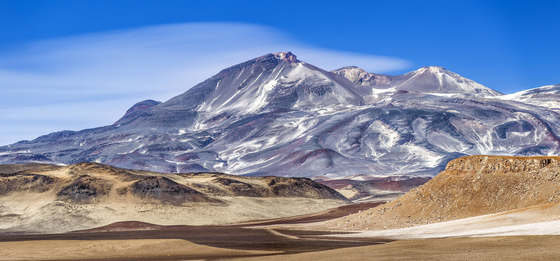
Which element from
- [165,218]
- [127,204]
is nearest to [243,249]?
Result: [165,218]

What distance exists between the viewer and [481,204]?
43.3 m

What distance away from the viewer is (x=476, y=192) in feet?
146

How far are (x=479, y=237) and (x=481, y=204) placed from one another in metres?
13.5

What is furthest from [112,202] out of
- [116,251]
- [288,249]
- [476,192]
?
[476,192]

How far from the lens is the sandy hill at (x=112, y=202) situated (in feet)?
216

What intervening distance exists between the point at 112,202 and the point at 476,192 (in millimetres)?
44467

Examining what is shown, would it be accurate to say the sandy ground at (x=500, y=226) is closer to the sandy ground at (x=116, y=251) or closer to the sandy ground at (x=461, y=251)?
the sandy ground at (x=461, y=251)

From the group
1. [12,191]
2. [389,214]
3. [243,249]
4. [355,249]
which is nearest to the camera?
[355,249]

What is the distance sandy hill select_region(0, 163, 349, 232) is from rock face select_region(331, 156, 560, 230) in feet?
92.1

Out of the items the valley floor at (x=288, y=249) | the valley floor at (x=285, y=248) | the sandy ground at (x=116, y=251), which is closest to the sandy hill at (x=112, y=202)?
the valley floor at (x=285, y=248)

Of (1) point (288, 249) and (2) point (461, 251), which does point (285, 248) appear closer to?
(1) point (288, 249)

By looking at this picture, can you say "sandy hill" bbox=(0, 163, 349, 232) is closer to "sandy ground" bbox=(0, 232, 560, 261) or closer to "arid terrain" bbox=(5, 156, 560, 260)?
"arid terrain" bbox=(5, 156, 560, 260)

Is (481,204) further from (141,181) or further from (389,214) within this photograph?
(141,181)

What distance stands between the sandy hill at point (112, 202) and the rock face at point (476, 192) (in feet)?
92.1
